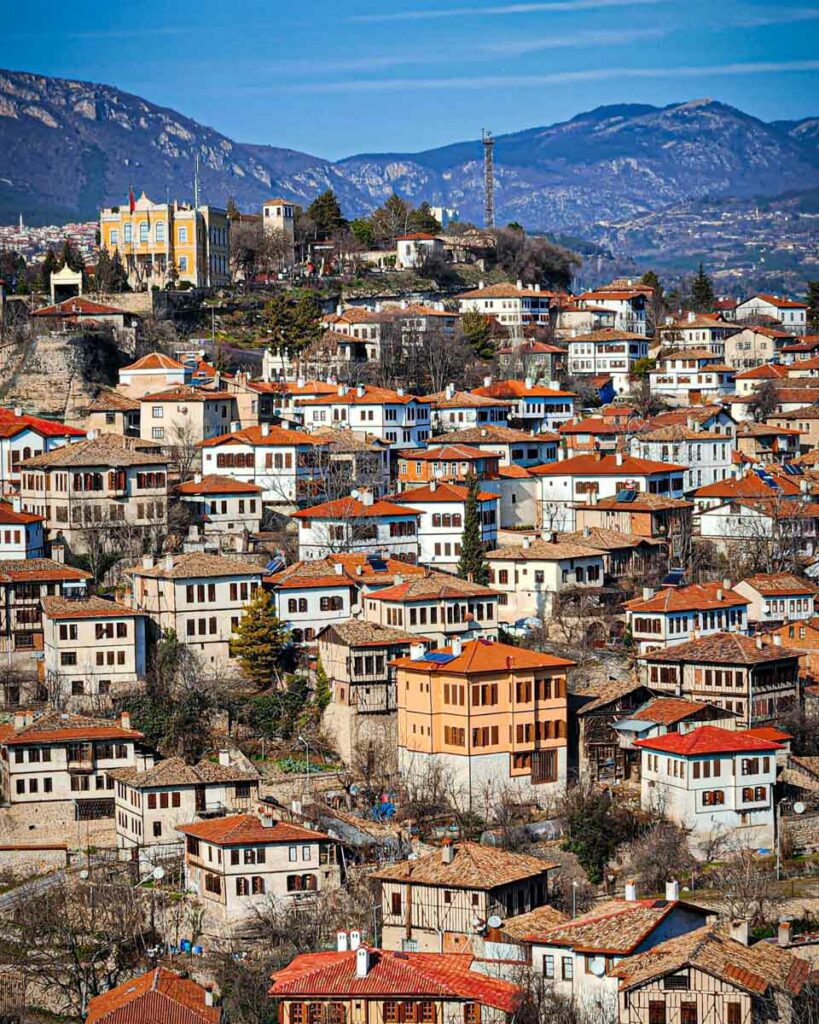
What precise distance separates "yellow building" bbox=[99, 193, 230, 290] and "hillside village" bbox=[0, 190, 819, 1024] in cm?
580

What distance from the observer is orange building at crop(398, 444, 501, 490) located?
246 ft

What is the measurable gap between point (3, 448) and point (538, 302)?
124 ft

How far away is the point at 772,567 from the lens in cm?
7238

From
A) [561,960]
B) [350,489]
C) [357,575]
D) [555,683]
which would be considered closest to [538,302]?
[350,489]

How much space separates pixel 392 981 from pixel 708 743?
1479cm

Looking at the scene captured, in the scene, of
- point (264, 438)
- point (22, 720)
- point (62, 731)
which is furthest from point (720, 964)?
point (264, 438)

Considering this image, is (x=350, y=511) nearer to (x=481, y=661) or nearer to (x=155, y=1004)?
(x=481, y=661)

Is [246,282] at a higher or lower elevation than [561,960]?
higher

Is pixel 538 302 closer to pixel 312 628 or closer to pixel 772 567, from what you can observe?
pixel 772 567

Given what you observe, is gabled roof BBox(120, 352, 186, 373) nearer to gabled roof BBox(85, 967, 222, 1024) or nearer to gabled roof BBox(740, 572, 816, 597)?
gabled roof BBox(740, 572, 816, 597)

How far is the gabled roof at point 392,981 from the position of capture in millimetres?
42375

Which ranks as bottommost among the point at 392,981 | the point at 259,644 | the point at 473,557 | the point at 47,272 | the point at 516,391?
the point at 392,981

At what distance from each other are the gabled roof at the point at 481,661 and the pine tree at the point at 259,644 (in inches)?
149

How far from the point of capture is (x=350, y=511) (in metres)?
68.1
